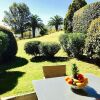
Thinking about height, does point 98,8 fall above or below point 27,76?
above

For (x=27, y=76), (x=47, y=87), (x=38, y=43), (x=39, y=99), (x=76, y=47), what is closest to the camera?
(x=39, y=99)

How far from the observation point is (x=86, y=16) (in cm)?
1545

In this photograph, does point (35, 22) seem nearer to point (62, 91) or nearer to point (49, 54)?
point (49, 54)

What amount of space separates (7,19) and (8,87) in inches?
1942

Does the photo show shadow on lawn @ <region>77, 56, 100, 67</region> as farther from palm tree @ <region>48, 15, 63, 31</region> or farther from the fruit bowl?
palm tree @ <region>48, 15, 63, 31</region>

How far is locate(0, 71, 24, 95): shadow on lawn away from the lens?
8618 millimetres

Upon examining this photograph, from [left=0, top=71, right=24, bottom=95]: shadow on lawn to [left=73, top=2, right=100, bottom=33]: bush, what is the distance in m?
6.76

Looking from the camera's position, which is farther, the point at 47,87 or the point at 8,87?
the point at 8,87

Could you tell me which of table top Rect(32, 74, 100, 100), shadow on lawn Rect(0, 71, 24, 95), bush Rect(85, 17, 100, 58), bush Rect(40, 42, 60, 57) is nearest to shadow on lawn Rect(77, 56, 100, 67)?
bush Rect(85, 17, 100, 58)

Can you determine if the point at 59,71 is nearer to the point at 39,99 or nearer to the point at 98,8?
the point at 39,99

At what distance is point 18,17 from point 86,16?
137 feet

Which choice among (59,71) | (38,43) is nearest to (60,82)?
(59,71)

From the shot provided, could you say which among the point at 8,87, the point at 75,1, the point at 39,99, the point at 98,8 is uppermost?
the point at 75,1

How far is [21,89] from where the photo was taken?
834cm
